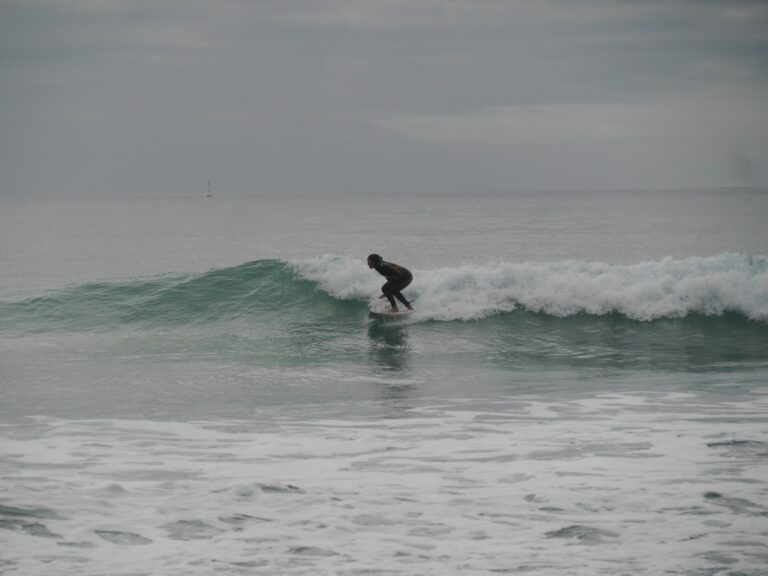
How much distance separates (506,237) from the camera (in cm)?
5781

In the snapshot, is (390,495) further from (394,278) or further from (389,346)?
(394,278)

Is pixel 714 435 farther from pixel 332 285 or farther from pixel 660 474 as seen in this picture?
pixel 332 285

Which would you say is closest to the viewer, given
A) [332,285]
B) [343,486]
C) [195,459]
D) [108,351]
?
[343,486]

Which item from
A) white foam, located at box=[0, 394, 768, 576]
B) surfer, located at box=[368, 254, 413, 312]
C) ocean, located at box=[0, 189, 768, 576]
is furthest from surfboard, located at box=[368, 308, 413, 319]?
white foam, located at box=[0, 394, 768, 576]

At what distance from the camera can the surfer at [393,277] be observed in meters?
17.3

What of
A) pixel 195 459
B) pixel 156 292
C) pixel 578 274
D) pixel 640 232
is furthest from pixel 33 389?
pixel 640 232

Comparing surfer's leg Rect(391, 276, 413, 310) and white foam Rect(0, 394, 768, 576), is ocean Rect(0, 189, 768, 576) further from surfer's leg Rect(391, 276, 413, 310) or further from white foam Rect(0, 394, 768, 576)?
surfer's leg Rect(391, 276, 413, 310)

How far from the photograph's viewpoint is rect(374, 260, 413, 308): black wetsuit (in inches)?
691

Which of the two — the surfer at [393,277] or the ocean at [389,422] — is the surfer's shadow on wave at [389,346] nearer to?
the ocean at [389,422]

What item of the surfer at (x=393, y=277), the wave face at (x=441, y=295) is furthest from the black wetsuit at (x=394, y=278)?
the wave face at (x=441, y=295)

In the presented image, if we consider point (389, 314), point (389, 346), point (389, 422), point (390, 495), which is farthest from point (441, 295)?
point (390, 495)

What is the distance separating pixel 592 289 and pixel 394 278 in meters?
4.98

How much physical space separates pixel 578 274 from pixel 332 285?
6.18 meters

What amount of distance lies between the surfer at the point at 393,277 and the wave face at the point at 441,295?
0.66 metres
